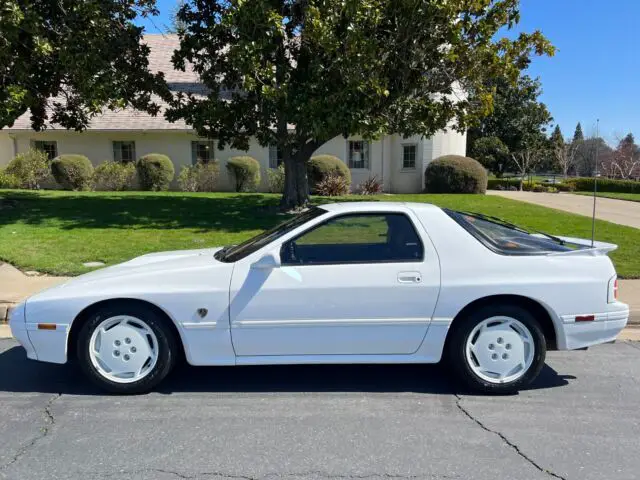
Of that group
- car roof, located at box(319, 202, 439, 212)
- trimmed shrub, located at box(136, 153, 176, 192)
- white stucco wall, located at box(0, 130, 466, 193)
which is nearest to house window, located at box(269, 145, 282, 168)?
white stucco wall, located at box(0, 130, 466, 193)

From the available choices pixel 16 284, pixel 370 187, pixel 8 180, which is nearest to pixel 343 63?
pixel 16 284

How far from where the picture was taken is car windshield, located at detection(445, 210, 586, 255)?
4.42m

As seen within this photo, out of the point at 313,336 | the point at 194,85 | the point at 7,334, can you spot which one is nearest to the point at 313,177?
the point at 194,85

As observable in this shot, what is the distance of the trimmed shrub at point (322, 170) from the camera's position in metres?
21.6

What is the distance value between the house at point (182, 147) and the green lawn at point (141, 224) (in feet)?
15.6

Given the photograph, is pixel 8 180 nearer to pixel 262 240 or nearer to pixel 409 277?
pixel 262 240

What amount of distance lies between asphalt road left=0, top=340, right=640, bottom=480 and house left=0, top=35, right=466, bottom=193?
1930cm

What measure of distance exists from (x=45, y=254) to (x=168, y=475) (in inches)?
287

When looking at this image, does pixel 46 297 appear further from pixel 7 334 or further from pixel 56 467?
pixel 7 334

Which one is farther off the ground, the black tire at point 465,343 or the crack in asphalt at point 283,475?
the black tire at point 465,343

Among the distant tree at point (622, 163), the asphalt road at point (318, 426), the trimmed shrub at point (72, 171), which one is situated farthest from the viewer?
the distant tree at point (622, 163)

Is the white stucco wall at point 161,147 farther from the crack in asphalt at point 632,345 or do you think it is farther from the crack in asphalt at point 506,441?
the crack in asphalt at point 506,441

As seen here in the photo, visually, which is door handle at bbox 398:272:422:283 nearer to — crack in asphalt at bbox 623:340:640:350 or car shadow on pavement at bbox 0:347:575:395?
car shadow on pavement at bbox 0:347:575:395

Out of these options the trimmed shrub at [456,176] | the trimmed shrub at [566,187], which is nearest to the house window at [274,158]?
the trimmed shrub at [456,176]
